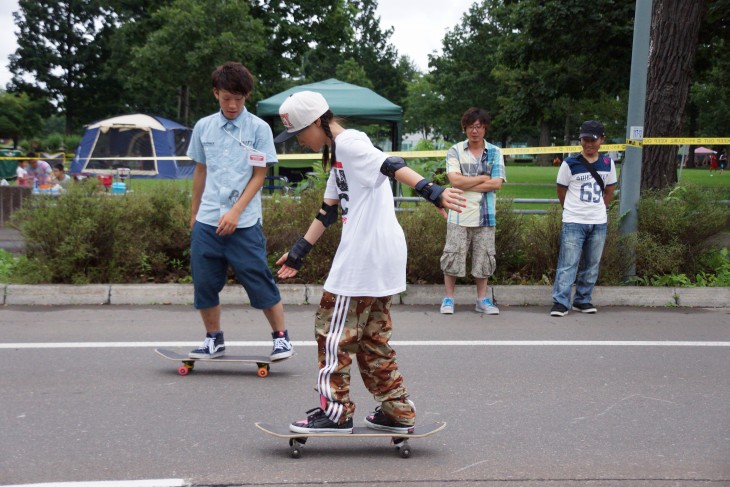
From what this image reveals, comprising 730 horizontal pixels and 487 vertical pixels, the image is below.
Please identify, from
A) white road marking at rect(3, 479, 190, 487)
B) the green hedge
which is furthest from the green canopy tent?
white road marking at rect(3, 479, 190, 487)

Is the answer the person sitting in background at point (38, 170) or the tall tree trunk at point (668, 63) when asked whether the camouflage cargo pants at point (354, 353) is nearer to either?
the tall tree trunk at point (668, 63)

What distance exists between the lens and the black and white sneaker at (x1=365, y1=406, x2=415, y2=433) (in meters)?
3.97

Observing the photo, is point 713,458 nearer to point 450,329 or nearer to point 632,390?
point 632,390

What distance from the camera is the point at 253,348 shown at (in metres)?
6.14

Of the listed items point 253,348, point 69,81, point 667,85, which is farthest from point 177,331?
point 69,81

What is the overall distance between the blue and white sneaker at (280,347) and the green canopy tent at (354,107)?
11.4m

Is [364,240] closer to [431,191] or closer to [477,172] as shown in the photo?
[431,191]

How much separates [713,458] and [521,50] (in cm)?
2204

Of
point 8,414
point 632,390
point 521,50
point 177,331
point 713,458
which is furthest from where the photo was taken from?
point 521,50

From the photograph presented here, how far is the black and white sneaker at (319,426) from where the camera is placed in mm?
3902

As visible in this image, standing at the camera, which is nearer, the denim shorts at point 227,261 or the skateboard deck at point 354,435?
the skateboard deck at point 354,435

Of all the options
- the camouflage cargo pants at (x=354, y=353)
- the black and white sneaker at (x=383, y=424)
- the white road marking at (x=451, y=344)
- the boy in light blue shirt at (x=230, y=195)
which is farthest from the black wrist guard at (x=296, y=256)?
the white road marking at (x=451, y=344)

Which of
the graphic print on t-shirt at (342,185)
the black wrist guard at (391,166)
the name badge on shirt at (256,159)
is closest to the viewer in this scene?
the black wrist guard at (391,166)

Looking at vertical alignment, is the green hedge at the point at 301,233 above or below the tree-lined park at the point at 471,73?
below
